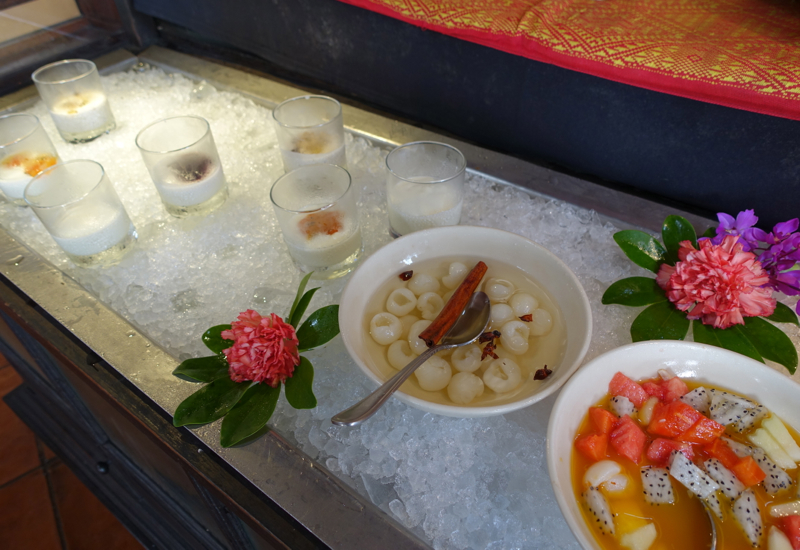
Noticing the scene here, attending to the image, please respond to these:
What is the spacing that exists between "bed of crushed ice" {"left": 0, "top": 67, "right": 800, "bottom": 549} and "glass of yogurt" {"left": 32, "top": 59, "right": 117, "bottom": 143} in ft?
0.12

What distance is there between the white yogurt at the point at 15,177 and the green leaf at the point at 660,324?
1.30 meters

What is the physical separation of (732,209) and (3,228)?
1.55 meters

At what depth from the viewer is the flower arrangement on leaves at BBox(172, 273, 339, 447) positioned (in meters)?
0.70

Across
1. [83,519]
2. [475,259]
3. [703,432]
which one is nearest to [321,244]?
[475,259]

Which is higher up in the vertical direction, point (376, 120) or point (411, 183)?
point (411, 183)

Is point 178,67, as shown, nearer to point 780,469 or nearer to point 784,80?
point 784,80

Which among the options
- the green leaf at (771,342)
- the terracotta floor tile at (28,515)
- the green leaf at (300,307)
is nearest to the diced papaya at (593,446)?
the green leaf at (771,342)

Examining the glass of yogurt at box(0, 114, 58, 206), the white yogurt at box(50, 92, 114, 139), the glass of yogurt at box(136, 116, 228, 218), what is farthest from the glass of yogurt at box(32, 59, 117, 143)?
the glass of yogurt at box(136, 116, 228, 218)

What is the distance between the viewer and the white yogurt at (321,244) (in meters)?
0.85

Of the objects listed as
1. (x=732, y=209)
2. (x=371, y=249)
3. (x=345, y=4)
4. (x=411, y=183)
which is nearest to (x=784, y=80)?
(x=732, y=209)

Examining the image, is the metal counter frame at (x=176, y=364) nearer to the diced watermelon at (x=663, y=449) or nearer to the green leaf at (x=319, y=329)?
the green leaf at (x=319, y=329)

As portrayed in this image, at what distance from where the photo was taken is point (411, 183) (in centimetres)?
87

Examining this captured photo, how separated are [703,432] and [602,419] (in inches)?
4.8

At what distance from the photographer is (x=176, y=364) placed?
80 cm
